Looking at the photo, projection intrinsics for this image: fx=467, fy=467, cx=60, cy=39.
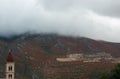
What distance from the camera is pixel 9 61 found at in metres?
116

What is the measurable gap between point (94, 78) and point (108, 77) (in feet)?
266

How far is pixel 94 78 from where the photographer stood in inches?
7766

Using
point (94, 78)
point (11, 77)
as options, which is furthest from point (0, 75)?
point (11, 77)

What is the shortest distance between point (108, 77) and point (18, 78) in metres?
84.9

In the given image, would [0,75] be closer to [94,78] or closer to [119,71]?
[94,78]

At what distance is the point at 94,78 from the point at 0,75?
40.2m

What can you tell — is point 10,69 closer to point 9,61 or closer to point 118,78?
point 9,61

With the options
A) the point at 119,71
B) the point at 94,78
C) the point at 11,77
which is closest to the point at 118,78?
the point at 119,71

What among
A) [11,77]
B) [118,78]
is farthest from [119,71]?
[11,77]

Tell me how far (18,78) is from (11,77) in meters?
80.0

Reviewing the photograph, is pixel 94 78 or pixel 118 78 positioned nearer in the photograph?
pixel 118 78

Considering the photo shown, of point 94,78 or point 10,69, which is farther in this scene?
point 94,78

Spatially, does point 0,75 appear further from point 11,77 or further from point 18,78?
point 11,77

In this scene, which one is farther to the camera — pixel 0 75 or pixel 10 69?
pixel 0 75
